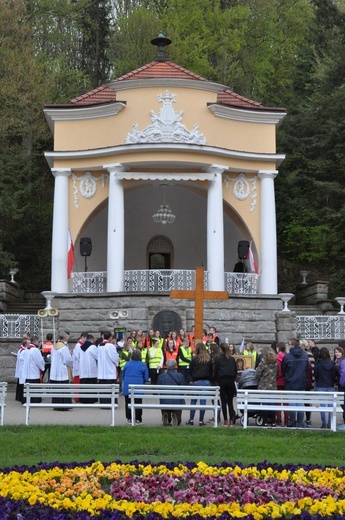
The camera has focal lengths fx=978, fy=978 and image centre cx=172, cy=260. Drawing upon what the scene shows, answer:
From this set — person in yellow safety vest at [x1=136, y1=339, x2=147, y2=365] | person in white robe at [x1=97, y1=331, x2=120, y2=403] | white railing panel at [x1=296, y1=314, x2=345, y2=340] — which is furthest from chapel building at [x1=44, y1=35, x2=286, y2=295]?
person in white robe at [x1=97, y1=331, x2=120, y2=403]

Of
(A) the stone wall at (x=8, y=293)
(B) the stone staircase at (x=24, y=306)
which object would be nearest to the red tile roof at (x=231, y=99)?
(B) the stone staircase at (x=24, y=306)

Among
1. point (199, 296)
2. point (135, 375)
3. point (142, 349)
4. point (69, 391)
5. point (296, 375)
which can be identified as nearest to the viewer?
point (69, 391)

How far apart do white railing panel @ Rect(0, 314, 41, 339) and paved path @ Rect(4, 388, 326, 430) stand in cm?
691

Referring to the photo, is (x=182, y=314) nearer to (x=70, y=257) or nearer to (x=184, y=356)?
(x=70, y=257)

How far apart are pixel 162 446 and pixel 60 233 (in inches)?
673

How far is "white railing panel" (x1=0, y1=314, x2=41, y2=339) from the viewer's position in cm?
2748

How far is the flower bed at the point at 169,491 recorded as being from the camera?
30.1 feet

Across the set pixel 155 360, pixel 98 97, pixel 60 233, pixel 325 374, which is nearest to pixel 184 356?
pixel 155 360

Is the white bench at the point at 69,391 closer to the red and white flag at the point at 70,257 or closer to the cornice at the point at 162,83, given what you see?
the red and white flag at the point at 70,257

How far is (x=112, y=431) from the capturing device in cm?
1558

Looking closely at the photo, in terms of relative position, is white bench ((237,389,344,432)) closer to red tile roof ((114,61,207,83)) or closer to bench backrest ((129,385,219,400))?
→ bench backrest ((129,385,219,400))

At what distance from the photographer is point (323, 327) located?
2862 centimetres

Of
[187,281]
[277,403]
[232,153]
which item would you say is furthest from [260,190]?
[277,403]

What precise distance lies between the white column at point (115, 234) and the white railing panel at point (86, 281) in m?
0.86
